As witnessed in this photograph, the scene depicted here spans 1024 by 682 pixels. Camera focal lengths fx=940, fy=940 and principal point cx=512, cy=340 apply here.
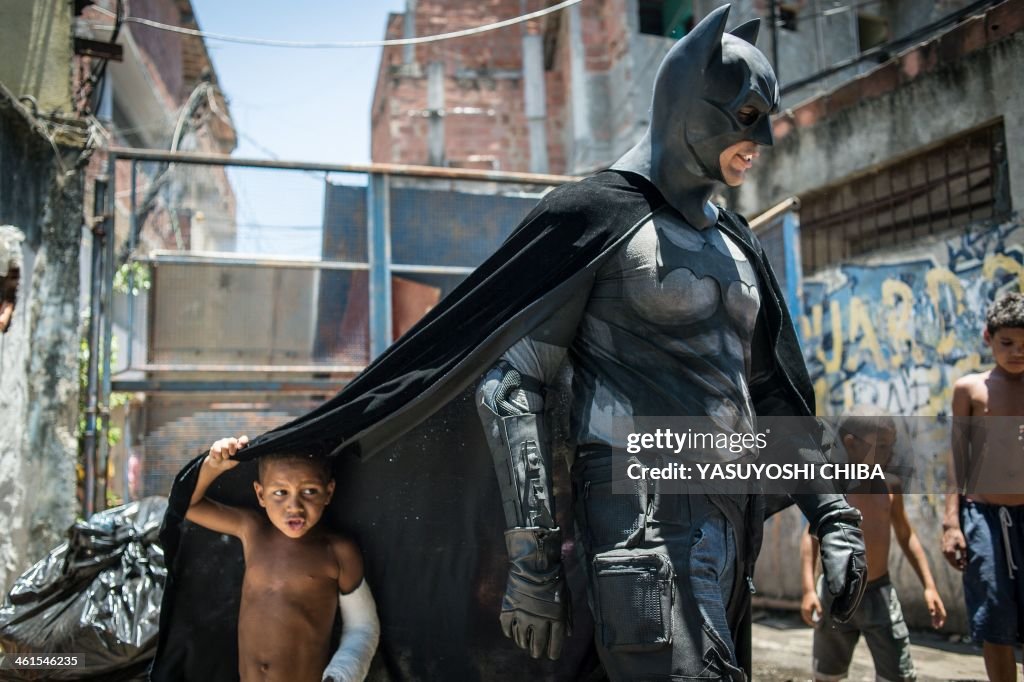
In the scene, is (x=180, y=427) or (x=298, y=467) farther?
(x=180, y=427)

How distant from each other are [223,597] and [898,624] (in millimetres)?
2953

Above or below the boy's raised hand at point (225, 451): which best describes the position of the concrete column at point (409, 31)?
above

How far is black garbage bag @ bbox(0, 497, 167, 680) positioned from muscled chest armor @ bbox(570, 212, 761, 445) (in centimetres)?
214

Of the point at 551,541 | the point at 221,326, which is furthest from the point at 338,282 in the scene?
the point at 551,541

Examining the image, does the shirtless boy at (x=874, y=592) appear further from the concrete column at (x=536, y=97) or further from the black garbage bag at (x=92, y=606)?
the concrete column at (x=536, y=97)

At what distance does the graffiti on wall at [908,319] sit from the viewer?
635 centimetres

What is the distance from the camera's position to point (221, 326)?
22.0 ft

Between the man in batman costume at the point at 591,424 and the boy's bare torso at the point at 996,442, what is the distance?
74.3 inches

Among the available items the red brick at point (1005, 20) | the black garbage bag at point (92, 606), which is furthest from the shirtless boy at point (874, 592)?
the red brick at point (1005, 20)

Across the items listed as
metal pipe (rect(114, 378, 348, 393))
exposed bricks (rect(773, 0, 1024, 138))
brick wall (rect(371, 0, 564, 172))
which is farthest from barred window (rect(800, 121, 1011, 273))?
brick wall (rect(371, 0, 564, 172))

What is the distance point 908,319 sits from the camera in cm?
700

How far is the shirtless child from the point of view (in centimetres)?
317

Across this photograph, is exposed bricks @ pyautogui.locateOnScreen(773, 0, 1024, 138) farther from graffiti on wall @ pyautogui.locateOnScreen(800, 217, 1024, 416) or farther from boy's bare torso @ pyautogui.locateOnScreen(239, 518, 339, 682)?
boy's bare torso @ pyautogui.locateOnScreen(239, 518, 339, 682)

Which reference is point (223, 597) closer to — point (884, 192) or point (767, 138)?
point (767, 138)
